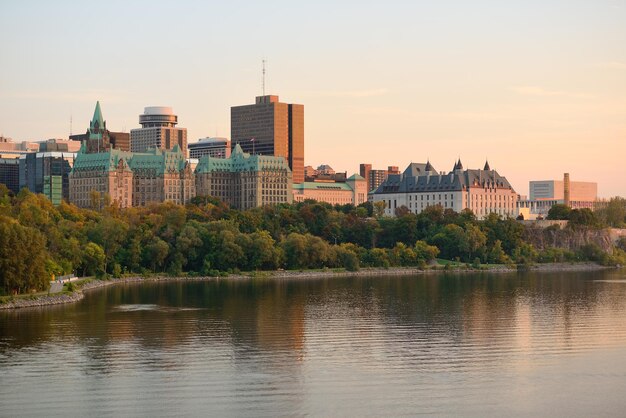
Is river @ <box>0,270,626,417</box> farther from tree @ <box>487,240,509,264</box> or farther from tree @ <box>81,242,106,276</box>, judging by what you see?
tree @ <box>487,240,509,264</box>

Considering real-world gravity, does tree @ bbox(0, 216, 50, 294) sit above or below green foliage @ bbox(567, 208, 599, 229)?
below

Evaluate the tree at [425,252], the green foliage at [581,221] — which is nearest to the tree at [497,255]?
the tree at [425,252]

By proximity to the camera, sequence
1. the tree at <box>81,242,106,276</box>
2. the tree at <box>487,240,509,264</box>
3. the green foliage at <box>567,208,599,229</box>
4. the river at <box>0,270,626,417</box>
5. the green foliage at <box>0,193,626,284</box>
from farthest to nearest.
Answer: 1. the green foliage at <box>567,208,599,229</box>
2. the tree at <box>487,240,509,264</box>
3. the tree at <box>81,242,106,276</box>
4. the green foliage at <box>0,193,626,284</box>
5. the river at <box>0,270,626,417</box>

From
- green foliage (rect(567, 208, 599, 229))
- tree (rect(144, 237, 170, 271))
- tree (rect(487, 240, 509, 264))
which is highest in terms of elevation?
green foliage (rect(567, 208, 599, 229))

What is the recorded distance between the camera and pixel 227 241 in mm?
135750

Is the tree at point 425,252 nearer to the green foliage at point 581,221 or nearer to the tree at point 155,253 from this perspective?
the tree at point 155,253

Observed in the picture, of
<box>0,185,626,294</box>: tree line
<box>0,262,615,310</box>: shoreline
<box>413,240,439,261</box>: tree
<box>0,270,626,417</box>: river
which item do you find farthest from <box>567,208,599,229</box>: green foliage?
<box>0,270,626,417</box>: river

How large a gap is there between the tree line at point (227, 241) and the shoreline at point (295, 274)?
1770 mm

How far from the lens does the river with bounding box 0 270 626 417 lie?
49656mm

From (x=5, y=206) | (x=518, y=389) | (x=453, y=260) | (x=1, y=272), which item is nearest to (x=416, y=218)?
(x=453, y=260)

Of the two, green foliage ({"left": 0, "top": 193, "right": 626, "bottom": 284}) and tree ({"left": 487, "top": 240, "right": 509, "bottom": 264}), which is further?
tree ({"left": 487, "top": 240, "right": 509, "bottom": 264})

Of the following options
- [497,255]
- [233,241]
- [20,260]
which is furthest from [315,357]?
[497,255]

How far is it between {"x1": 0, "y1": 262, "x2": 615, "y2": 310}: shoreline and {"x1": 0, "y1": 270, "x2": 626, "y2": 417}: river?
7.33ft

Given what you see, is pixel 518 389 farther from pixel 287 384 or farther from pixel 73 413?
pixel 73 413
